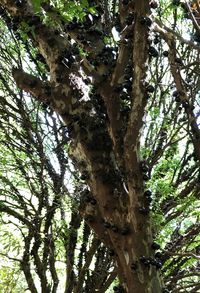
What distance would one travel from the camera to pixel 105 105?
A: 3.36m

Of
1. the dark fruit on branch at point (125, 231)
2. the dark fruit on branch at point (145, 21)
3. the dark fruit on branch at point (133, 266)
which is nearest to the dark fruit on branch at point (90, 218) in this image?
the dark fruit on branch at point (125, 231)

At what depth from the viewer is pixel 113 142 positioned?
3.16 m

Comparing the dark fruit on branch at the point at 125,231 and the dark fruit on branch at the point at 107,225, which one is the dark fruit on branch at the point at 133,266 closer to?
the dark fruit on branch at the point at 125,231

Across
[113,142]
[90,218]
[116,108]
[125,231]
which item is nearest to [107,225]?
[125,231]

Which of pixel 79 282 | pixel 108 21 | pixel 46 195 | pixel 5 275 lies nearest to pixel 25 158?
pixel 46 195

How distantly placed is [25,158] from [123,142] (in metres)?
2.89

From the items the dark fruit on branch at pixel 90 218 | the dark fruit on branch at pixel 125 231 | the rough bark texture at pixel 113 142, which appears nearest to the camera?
the rough bark texture at pixel 113 142

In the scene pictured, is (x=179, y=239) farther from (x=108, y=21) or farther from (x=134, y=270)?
(x=108, y=21)

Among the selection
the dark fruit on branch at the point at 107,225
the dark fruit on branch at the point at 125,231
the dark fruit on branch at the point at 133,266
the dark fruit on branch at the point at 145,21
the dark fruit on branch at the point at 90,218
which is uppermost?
the dark fruit on branch at the point at 145,21

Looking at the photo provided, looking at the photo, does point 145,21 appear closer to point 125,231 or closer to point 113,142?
point 113,142

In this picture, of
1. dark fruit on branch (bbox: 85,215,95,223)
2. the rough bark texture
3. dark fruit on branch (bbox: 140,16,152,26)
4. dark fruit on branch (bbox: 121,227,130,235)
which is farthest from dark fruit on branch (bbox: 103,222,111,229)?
dark fruit on branch (bbox: 140,16,152,26)

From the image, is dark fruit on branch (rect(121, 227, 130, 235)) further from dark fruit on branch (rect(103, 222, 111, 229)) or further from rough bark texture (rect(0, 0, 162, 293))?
dark fruit on branch (rect(103, 222, 111, 229))

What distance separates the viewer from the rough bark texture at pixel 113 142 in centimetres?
279

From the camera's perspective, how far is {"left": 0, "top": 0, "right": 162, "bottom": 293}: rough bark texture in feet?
9.16
